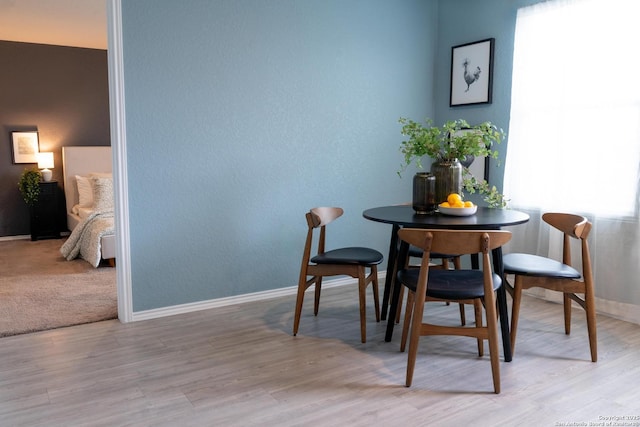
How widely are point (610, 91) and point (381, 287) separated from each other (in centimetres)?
212

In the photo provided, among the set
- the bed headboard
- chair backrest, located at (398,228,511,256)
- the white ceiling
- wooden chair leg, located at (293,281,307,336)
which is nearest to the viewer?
chair backrest, located at (398,228,511,256)

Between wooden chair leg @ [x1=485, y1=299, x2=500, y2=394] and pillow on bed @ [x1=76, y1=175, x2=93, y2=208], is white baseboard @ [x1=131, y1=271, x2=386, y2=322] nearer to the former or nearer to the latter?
wooden chair leg @ [x1=485, y1=299, x2=500, y2=394]

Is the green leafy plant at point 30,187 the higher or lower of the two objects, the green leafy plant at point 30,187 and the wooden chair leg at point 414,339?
the higher

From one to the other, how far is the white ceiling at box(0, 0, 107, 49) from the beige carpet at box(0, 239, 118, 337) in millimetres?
2346

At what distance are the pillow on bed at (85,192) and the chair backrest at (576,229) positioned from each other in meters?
4.82

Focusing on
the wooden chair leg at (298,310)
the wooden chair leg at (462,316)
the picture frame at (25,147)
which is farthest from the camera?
the picture frame at (25,147)

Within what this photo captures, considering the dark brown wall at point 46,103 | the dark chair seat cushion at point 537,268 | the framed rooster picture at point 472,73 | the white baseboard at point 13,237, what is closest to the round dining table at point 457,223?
the dark chair seat cushion at point 537,268

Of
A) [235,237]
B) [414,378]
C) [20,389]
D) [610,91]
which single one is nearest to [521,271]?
[414,378]

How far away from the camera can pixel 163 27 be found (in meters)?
3.25

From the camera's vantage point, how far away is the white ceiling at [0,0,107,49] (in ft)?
15.5

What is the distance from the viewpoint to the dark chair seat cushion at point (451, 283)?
2.45 meters

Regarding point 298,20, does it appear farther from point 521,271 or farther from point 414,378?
point 414,378

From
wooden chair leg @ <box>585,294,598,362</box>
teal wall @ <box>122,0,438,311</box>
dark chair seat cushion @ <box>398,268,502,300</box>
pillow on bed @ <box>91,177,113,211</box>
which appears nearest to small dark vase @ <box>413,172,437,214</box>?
dark chair seat cushion @ <box>398,268,502,300</box>

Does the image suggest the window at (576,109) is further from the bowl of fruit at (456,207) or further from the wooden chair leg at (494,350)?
the wooden chair leg at (494,350)
